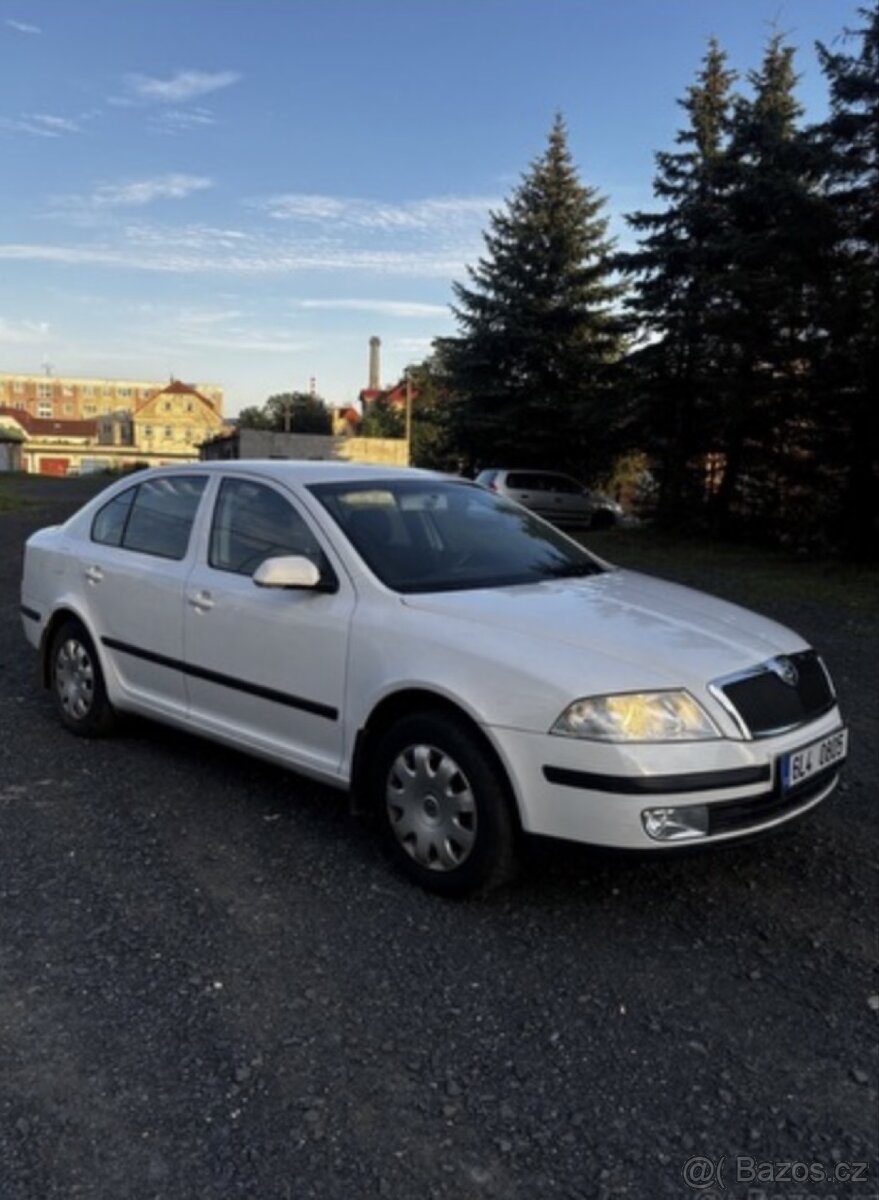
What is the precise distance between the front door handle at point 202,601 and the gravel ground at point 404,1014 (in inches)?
36.1

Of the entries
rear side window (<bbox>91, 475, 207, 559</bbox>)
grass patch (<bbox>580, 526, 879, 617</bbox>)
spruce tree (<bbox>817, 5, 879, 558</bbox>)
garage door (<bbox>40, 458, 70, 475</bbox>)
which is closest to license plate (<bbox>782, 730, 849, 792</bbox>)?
rear side window (<bbox>91, 475, 207, 559</bbox>)

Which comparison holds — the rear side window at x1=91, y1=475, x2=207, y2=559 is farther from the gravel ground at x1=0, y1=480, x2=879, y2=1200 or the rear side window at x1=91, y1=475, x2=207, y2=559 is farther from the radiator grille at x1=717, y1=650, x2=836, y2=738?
the radiator grille at x1=717, y1=650, x2=836, y2=738

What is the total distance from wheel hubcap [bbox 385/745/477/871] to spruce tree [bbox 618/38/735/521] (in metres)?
18.7

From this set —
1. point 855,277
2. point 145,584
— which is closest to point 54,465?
point 855,277

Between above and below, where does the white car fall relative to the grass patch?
above

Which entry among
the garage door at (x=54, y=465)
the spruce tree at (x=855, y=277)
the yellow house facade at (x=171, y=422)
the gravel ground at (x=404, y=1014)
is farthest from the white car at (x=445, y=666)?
the yellow house facade at (x=171, y=422)

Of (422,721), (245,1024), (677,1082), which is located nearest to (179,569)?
(422,721)

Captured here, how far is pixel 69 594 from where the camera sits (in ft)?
18.0

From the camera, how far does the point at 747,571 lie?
1516cm

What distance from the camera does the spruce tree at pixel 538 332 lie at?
28.1m

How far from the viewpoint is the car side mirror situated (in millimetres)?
3912

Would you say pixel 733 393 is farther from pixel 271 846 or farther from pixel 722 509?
pixel 271 846

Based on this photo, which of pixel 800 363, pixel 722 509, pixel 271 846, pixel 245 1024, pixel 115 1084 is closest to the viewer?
pixel 115 1084

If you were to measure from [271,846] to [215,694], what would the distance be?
795mm
